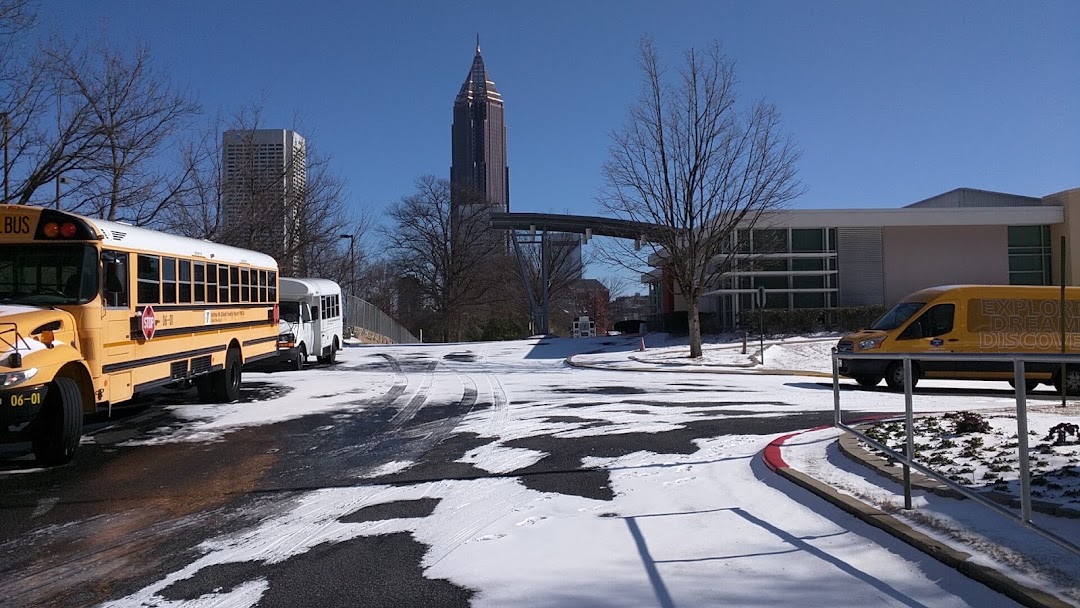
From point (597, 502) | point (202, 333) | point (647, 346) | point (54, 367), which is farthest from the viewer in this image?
point (647, 346)

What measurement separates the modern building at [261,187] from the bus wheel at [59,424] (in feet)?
80.1

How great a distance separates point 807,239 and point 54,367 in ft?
112

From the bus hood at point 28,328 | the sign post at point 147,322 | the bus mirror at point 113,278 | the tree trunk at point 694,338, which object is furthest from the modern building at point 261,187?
the bus hood at point 28,328

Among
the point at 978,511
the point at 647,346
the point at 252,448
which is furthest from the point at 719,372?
the point at 978,511

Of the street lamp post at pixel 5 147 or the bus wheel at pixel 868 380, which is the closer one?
the street lamp post at pixel 5 147

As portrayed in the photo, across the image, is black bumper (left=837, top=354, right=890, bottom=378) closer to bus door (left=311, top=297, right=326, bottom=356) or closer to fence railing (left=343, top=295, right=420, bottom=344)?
bus door (left=311, top=297, right=326, bottom=356)

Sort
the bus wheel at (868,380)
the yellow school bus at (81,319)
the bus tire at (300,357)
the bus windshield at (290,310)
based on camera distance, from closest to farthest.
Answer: the yellow school bus at (81,319), the bus wheel at (868,380), the bus tire at (300,357), the bus windshield at (290,310)

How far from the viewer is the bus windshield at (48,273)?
31.9ft

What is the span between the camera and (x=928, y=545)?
5.22 metres

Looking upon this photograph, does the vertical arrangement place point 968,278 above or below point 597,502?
above

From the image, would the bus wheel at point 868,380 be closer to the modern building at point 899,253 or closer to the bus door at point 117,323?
the bus door at point 117,323

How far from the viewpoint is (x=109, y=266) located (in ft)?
33.9

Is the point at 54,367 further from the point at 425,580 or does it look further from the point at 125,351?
the point at 425,580

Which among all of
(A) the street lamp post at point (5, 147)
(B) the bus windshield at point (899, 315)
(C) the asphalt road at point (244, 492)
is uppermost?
(A) the street lamp post at point (5, 147)
